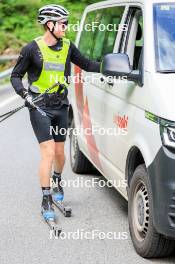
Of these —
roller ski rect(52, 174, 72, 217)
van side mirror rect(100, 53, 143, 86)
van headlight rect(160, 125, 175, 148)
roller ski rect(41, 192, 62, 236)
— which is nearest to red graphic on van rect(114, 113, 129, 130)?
van side mirror rect(100, 53, 143, 86)

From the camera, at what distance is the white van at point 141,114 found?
4.94 meters

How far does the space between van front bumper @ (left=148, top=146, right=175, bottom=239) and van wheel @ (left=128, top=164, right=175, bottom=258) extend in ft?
0.40

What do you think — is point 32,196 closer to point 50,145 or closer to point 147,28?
point 50,145

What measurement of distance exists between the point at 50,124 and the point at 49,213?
0.85 m

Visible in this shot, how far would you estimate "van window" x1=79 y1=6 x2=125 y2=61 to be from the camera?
6.71 metres

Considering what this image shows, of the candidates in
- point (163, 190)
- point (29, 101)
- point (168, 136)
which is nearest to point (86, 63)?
point (29, 101)

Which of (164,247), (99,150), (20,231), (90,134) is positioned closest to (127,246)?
(164,247)

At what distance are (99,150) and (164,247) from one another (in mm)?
1795

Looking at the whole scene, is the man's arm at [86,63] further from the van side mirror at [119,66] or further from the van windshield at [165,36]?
the van windshield at [165,36]

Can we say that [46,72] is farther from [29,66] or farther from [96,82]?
[96,82]

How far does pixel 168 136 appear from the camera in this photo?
4.86 meters

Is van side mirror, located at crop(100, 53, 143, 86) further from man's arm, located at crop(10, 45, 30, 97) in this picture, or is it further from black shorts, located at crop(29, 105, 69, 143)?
black shorts, located at crop(29, 105, 69, 143)

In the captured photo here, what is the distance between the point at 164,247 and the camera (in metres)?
5.32

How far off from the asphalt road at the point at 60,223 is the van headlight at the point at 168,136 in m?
1.05
